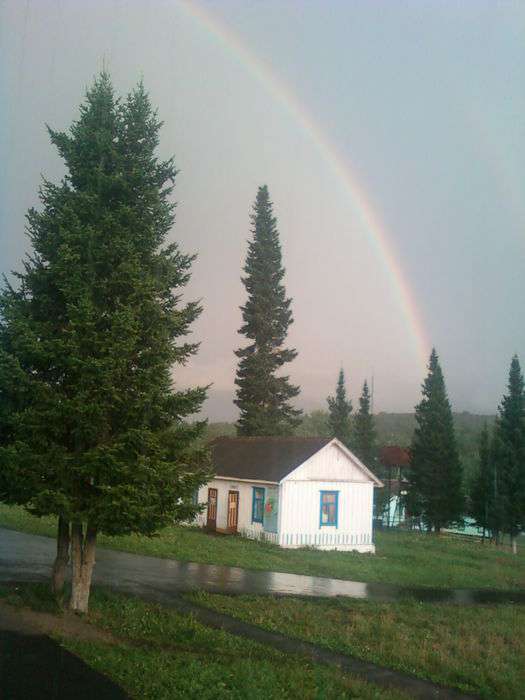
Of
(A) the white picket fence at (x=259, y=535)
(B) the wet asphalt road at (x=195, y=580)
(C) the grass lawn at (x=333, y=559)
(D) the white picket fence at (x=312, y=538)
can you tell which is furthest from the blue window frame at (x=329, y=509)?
(B) the wet asphalt road at (x=195, y=580)

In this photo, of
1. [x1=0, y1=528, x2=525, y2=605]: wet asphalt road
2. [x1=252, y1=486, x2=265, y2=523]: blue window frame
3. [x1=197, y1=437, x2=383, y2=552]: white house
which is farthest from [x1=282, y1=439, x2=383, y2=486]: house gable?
[x1=0, y1=528, x2=525, y2=605]: wet asphalt road

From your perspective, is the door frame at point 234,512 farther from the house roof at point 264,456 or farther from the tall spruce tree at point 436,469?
the tall spruce tree at point 436,469

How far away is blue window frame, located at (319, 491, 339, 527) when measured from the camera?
2909 centimetres

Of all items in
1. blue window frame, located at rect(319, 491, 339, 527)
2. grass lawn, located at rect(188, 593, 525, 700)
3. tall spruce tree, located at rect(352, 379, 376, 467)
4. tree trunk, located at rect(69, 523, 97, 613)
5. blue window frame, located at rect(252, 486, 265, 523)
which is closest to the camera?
grass lawn, located at rect(188, 593, 525, 700)

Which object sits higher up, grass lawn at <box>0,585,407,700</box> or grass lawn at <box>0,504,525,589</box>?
grass lawn at <box>0,585,407,700</box>

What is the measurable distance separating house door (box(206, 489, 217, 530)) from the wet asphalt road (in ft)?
36.3

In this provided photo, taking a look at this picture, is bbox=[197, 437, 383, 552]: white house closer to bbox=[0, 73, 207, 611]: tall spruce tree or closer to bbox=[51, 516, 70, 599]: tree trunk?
bbox=[51, 516, 70, 599]: tree trunk

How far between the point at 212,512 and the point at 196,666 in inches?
979

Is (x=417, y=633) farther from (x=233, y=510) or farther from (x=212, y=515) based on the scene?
(x=212, y=515)

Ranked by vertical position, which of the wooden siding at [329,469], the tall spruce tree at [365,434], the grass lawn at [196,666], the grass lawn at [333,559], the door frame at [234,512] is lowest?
the grass lawn at [333,559]

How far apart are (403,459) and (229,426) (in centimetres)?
7008

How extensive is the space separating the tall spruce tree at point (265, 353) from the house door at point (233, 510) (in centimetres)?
1456

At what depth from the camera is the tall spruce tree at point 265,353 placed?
1838 inches

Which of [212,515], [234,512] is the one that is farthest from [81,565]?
[212,515]
